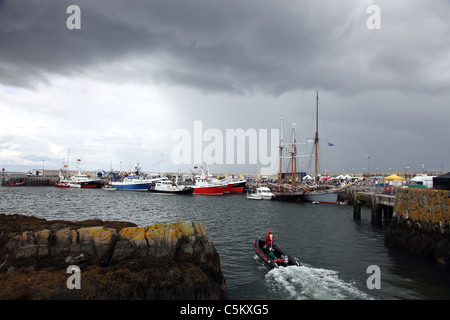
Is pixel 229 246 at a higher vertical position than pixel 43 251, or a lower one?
lower

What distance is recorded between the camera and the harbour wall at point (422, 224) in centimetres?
1877

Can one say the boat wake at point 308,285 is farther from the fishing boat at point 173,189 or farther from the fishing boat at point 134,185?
the fishing boat at point 134,185

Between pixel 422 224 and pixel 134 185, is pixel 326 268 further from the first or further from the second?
pixel 134 185

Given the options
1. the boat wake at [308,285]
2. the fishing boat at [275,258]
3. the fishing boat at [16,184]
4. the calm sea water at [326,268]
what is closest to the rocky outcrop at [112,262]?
the calm sea water at [326,268]

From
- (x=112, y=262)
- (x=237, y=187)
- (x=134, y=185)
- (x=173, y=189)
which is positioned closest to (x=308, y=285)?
(x=112, y=262)

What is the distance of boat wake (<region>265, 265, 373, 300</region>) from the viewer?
14141mm

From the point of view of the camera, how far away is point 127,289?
10.6 m

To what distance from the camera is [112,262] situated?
1208 centimetres

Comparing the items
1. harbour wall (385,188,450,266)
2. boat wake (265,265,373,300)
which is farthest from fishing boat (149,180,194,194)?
boat wake (265,265,373,300)

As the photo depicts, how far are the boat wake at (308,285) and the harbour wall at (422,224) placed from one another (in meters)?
8.36

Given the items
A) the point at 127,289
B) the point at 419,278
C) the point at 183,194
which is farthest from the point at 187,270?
the point at 183,194

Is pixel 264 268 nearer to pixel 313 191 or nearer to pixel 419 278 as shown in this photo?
pixel 419 278
